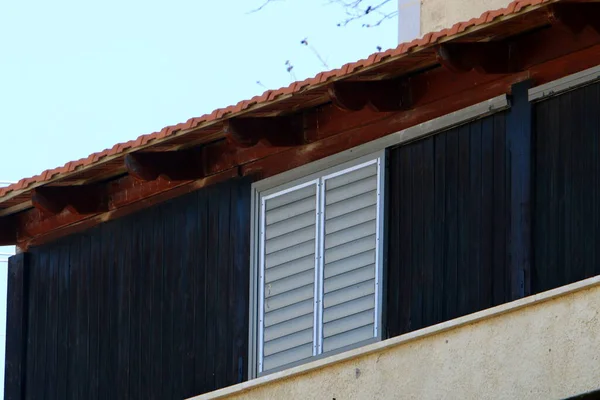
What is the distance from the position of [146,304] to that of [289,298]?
1541 millimetres

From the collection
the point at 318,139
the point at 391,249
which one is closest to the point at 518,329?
the point at 391,249

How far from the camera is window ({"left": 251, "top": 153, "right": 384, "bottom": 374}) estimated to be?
477 inches

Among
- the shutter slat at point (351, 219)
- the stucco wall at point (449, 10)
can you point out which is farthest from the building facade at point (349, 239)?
the stucco wall at point (449, 10)

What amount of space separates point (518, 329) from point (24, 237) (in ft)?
19.4

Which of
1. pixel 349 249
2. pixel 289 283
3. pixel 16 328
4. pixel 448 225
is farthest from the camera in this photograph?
pixel 16 328

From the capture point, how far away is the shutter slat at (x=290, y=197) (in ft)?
41.3

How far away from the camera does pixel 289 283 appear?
12664 mm

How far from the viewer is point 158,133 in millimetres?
12641

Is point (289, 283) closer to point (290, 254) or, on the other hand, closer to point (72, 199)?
point (290, 254)

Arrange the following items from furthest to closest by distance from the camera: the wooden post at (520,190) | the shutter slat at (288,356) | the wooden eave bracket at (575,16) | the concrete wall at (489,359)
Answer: the shutter slat at (288,356) → the wooden post at (520,190) → the wooden eave bracket at (575,16) → the concrete wall at (489,359)

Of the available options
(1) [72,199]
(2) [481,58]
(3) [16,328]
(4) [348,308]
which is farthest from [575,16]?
(3) [16,328]

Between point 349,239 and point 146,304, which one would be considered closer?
point 349,239

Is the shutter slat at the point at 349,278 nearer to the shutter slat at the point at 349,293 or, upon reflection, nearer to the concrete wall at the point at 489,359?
the shutter slat at the point at 349,293

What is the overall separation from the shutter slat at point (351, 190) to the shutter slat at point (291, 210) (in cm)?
16
